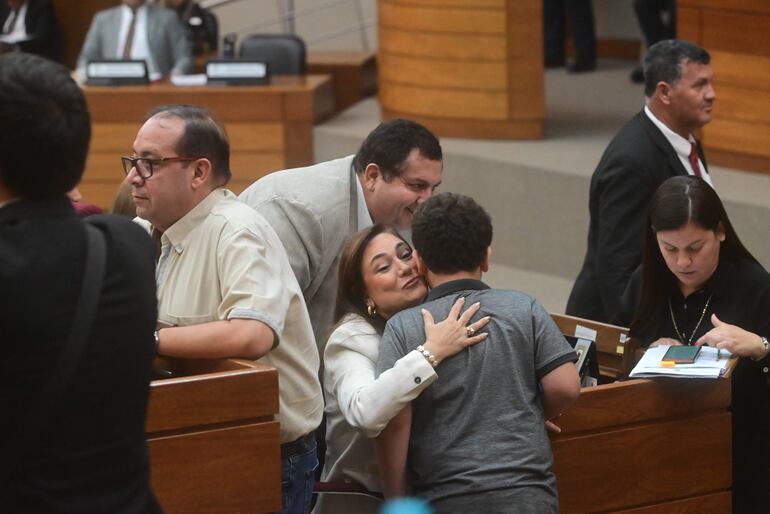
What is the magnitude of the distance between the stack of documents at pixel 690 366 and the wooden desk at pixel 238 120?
4935 millimetres

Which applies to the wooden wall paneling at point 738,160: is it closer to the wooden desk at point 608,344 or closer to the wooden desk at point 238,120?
the wooden desk at point 238,120

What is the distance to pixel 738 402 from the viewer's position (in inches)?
127

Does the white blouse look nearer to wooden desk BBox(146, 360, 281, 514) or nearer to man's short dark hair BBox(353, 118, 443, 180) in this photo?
wooden desk BBox(146, 360, 281, 514)

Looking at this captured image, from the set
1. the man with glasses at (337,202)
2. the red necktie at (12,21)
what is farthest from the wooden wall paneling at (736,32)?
the red necktie at (12,21)

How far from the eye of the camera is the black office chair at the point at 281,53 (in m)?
8.41

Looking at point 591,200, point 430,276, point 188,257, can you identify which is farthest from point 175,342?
point 591,200

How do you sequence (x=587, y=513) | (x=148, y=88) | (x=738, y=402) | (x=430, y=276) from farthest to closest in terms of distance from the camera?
(x=148, y=88)
(x=738, y=402)
(x=587, y=513)
(x=430, y=276)

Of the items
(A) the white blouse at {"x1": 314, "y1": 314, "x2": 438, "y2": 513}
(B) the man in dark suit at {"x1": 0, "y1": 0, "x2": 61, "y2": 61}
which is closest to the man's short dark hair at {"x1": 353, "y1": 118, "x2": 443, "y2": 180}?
(A) the white blouse at {"x1": 314, "y1": 314, "x2": 438, "y2": 513}

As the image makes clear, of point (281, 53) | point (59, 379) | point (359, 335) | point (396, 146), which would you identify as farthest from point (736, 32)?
point (59, 379)

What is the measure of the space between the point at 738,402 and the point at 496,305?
93 cm

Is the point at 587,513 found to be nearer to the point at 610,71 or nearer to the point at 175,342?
the point at 175,342

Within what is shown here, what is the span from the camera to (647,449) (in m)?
3.04

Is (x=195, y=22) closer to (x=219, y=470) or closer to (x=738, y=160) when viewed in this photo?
(x=738, y=160)

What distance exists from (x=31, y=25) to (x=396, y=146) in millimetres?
7641
